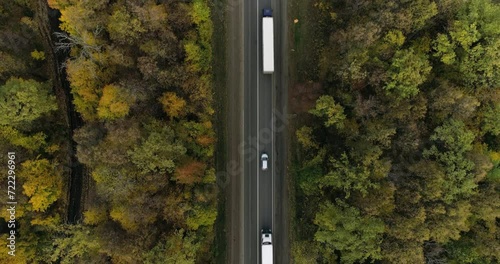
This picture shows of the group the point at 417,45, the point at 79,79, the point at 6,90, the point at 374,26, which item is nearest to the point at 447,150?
the point at 417,45

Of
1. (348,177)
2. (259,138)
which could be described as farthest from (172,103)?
(348,177)

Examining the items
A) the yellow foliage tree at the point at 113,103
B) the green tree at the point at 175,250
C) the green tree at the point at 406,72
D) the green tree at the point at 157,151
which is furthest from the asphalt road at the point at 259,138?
the yellow foliage tree at the point at 113,103

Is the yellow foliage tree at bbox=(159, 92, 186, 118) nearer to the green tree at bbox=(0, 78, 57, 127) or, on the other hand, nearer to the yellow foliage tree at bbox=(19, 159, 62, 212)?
the green tree at bbox=(0, 78, 57, 127)

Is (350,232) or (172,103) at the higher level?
(172,103)

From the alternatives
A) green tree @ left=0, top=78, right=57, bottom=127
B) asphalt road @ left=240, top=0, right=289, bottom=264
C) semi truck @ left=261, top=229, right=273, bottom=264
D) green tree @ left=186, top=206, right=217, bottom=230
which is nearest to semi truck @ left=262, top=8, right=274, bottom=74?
asphalt road @ left=240, top=0, right=289, bottom=264

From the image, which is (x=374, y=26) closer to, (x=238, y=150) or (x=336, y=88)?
(x=336, y=88)

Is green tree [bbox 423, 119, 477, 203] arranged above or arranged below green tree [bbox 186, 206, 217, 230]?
above

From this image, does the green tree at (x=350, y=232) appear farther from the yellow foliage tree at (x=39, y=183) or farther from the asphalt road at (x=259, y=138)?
the yellow foliage tree at (x=39, y=183)

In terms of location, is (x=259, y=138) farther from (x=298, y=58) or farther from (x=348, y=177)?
(x=348, y=177)
